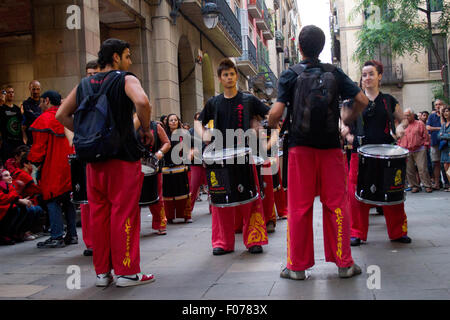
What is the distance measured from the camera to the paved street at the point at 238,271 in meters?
4.14

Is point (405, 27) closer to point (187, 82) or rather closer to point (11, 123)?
point (187, 82)

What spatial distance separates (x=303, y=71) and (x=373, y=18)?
1087 inches

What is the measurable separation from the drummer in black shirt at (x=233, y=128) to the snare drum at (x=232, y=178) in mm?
273

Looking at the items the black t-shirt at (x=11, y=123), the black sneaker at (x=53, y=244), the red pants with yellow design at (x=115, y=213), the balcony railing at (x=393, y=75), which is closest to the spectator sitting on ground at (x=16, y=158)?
the black t-shirt at (x=11, y=123)

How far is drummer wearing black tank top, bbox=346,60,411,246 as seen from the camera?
6.01 metres

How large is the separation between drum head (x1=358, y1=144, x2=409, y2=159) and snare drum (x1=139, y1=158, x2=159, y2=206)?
9.32 ft

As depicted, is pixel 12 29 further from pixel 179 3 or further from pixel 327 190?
pixel 327 190

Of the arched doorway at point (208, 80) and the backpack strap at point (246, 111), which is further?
the arched doorway at point (208, 80)

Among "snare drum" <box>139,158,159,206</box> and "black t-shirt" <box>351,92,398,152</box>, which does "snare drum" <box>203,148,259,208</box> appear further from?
"snare drum" <box>139,158,159,206</box>

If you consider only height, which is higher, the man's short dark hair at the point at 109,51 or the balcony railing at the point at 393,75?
the balcony railing at the point at 393,75

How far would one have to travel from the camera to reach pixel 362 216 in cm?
604

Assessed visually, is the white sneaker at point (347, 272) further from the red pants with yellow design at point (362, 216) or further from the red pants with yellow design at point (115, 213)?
the red pants with yellow design at point (115, 213)

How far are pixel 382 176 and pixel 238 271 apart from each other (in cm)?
173
